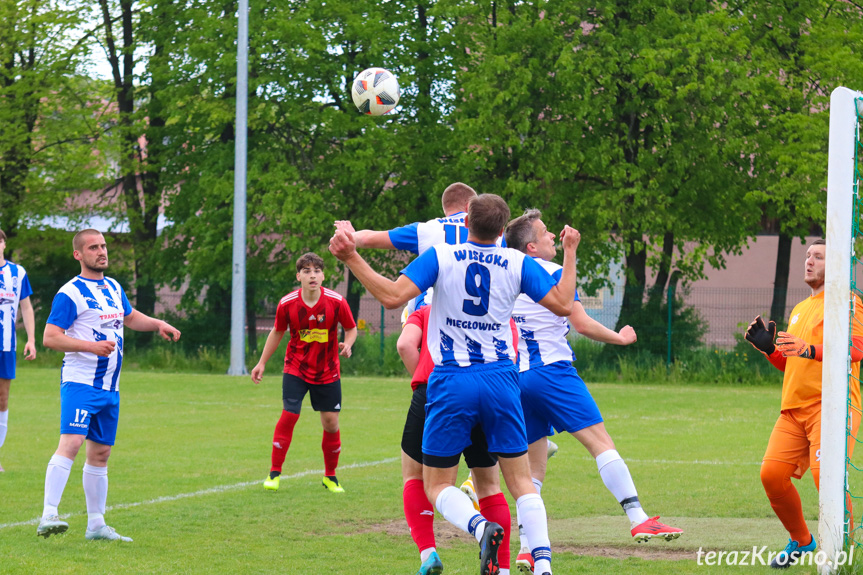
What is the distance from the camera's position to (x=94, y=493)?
7.01 metres

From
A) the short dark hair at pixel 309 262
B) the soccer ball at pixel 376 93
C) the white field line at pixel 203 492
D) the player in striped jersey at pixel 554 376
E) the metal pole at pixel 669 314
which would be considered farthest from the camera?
the metal pole at pixel 669 314

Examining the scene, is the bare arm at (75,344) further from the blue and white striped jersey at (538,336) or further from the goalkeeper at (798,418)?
the goalkeeper at (798,418)

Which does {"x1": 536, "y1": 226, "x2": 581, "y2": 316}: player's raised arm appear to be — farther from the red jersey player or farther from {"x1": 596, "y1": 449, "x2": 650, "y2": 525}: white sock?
the red jersey player

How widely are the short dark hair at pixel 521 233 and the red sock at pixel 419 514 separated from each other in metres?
1.71

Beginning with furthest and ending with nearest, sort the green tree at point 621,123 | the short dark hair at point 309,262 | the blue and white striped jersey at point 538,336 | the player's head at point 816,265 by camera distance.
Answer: the green tree at point 621,123 → the short dark hair at point 309,262 → the blue and white striped jersey at point 538,336 → the player's head at point 816,265

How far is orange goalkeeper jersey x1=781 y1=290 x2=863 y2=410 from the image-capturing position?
620cm

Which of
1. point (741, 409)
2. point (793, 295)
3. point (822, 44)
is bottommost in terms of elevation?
point (741, 409)

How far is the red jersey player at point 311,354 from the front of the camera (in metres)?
9.27

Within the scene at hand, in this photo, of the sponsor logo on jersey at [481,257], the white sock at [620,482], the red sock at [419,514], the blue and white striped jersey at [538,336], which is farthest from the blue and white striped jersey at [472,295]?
the white sock at [620,482]

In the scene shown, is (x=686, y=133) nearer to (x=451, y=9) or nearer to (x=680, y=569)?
(x=451, y=9)

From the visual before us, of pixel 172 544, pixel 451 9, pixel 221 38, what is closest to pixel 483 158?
pixel 451 9

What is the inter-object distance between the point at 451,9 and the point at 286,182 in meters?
6.20

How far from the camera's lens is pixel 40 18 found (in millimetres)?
27938

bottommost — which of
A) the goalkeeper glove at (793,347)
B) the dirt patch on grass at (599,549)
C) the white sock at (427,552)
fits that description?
the dirt patch on grass at (599,549)
